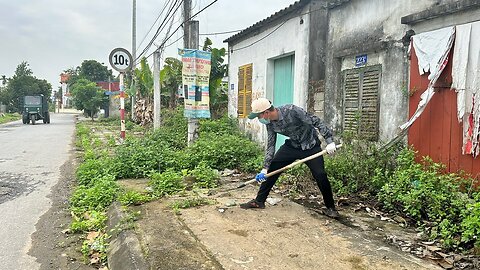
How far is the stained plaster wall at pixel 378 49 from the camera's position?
18.1 feet

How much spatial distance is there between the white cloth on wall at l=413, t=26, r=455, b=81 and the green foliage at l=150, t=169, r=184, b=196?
12.6ft

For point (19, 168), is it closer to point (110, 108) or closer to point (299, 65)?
point (299, 65)

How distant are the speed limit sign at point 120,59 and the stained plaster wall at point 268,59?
304 centimetres

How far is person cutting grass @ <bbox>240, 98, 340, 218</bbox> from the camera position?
15.5ft

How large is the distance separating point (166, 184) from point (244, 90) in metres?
5.20

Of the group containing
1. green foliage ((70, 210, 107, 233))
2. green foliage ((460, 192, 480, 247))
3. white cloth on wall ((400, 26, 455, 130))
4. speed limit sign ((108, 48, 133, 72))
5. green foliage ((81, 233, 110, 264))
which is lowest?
green foliage ((81, 233, 110, 264))

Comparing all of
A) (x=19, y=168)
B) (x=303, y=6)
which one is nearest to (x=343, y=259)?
(x=303, y=6)

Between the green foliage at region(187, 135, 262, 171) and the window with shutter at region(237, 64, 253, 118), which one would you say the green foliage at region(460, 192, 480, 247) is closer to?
the green foliage at region(187, 135, 262, 171)

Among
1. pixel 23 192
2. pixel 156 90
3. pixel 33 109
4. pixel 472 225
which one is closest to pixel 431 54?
pixel 472 225

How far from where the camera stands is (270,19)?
8.98 meters

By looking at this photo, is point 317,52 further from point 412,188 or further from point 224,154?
point 412,188

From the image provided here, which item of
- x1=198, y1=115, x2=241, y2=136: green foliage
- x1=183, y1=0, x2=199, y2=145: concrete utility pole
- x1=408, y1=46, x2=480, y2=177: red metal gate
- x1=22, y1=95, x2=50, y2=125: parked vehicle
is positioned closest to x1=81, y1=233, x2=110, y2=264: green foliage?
x1=408, y1=46, x2=480, y2=177: red metal gate

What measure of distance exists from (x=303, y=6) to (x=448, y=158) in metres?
4.22

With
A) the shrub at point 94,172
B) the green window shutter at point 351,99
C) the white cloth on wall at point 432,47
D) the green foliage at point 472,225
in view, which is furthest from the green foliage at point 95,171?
the green foliage at point 472,225
